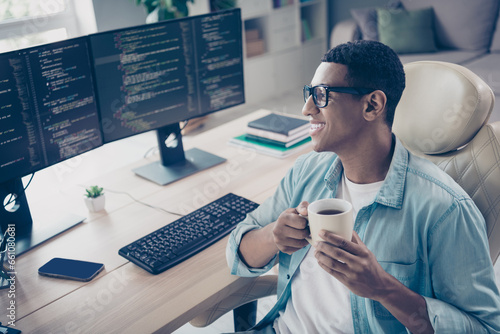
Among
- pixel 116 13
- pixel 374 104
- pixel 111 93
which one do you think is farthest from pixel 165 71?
pixel 116 13

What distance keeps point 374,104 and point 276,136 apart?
0.87 metres

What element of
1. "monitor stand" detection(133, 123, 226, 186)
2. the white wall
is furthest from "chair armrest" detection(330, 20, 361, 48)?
"monitor stand" detection(133, 123, 226, 186)

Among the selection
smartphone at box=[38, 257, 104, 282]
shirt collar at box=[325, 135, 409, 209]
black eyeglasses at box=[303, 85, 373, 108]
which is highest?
black eyeglasses at box=[303, 85, 373, 108]

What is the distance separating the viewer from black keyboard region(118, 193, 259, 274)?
Answer: 145 cm

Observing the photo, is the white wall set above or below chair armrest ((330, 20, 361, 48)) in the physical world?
above

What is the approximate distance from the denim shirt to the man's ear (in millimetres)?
95

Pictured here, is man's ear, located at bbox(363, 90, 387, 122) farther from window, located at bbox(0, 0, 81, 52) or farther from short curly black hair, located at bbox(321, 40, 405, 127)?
window, located at bbox(0, 0, 81, 52)

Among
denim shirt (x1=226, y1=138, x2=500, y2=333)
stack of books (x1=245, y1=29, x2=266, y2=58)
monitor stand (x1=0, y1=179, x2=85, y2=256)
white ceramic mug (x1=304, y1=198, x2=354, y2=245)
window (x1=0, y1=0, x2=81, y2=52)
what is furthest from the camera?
stack of books (x1=245, y1=29, x2=266, y2=58)

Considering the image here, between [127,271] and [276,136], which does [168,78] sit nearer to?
[276,136]

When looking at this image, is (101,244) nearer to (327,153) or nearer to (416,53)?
(327,153)

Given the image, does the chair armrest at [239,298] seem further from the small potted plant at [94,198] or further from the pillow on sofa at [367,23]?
the pillow on sofa at [367,23]

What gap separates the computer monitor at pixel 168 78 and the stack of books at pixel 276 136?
0.14 m

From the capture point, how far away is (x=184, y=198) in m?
1.81

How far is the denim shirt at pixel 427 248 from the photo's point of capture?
113 centimetres
